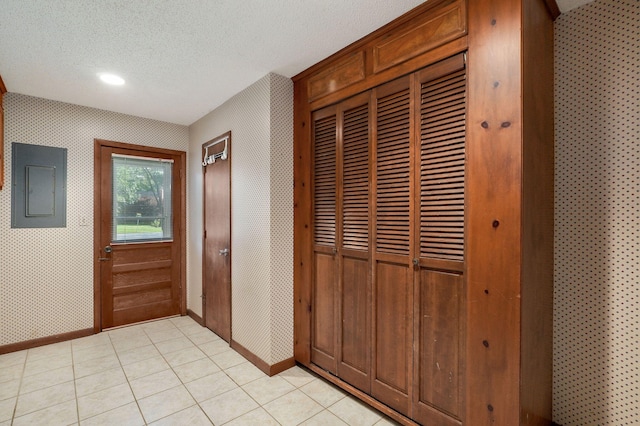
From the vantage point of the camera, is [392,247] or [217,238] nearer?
[392,247]

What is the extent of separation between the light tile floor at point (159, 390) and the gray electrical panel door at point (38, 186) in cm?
136

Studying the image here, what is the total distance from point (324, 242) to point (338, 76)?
1.33 meters

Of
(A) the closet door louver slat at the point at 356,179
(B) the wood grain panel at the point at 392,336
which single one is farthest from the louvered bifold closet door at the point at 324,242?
(B) the wood grain panel at the point at 392,336

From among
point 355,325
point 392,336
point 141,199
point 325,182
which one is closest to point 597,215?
point 392,336

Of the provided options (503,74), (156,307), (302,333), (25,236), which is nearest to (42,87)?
(25,236)

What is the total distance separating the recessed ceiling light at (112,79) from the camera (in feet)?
8.77

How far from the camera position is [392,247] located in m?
2.02

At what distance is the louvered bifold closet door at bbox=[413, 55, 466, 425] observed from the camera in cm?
169

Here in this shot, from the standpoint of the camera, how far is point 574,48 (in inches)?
72.1

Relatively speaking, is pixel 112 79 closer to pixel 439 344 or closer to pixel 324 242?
pixel 324 242

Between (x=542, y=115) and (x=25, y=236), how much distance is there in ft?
15.2

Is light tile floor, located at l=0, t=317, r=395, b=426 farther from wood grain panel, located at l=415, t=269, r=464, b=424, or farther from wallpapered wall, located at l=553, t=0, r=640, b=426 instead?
wallpapered wall, located at l=553, t=0, r=640, b=426

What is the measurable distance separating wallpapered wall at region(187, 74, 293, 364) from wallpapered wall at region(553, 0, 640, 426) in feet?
6.45

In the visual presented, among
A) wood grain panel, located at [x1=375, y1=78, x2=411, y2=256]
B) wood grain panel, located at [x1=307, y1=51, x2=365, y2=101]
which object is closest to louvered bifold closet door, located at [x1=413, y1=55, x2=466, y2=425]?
wood grain panel, located at [x1=375, y1=78, x2=411, y2=256]
